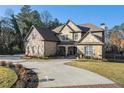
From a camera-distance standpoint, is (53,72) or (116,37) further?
(116,37)

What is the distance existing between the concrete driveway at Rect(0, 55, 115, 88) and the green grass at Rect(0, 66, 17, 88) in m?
1.27

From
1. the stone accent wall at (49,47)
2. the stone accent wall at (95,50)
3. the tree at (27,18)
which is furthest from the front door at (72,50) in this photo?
the tree at (27,18)

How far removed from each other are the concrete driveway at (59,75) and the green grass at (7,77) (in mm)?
1266

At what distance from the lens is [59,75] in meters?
14.0

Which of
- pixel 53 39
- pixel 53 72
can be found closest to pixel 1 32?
pixel 53 72

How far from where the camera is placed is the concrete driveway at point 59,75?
12325mm

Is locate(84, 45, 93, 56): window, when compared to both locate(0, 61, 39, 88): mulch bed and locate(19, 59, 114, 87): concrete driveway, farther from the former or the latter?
locate(0, 61, 39, 88): mulch bed

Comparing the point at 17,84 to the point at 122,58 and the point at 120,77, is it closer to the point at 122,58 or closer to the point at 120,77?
the point at 120,77

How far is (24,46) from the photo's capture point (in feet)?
52.3

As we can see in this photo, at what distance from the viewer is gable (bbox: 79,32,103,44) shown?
22422mm

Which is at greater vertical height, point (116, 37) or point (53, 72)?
point (116, 37)

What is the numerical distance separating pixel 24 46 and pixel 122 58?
26.9 ft

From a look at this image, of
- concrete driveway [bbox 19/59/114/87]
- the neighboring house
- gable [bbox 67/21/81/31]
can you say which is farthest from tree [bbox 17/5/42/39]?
the neighboring house
